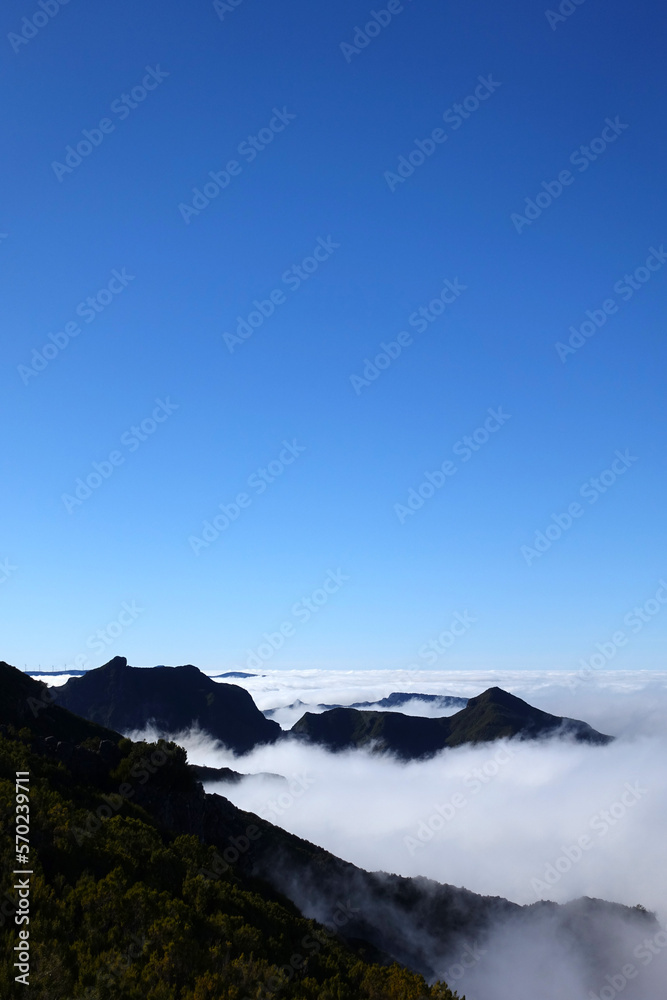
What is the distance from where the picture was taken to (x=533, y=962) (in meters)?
146

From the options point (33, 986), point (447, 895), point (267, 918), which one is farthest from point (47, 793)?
point (447, 895)

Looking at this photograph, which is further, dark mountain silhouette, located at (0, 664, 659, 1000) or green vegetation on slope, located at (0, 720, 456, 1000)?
dark mountain silhouette, located at (0, 664, 659, 1000)

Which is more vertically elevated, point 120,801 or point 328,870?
point 120,801

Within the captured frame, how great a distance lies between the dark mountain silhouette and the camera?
74.0 feet

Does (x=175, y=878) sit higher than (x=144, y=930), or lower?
lower

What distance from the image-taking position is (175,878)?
1275 inches

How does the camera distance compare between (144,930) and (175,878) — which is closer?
(144,930)

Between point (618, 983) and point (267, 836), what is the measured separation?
174780mm

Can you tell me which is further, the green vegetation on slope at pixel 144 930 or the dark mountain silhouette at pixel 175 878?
the dark mountain silhouette at pixel 175 878

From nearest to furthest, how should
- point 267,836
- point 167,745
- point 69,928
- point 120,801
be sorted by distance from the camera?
point 69,928
point 120,801
point 167,745
point 267,836

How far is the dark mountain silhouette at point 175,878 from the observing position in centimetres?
2255

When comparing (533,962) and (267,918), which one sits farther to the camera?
(533,962)

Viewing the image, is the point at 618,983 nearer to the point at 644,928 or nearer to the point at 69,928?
the point at 644,928

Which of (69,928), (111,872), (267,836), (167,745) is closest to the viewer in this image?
(69,928)
